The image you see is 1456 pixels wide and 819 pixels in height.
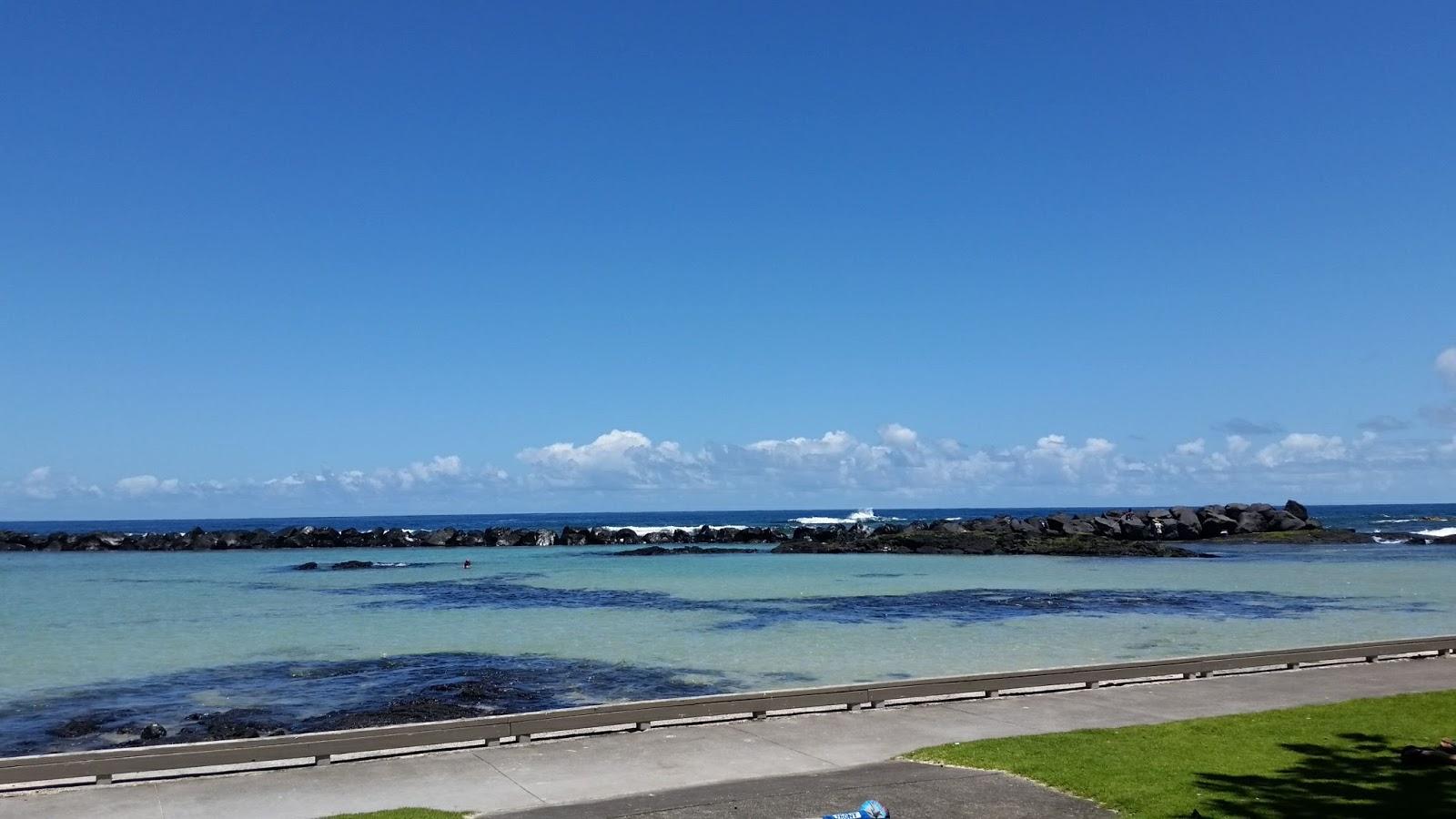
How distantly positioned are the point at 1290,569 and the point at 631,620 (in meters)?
32.7

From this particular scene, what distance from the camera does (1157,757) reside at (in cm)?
1071

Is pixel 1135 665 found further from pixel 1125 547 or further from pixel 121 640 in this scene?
pixel 1125 547

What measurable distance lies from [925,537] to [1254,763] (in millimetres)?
57852

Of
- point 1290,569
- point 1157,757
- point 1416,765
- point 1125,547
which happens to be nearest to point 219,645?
point 1157,757

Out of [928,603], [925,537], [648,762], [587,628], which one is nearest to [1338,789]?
[648,762]

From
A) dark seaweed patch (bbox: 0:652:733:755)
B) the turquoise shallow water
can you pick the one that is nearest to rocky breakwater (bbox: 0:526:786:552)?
the turquoise shallow water

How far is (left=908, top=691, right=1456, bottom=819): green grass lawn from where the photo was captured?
8.80 metres

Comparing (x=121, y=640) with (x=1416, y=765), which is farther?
(x=121, y=640)

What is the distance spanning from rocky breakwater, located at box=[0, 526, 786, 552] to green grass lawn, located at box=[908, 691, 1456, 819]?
70.8m

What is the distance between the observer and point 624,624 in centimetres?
2884

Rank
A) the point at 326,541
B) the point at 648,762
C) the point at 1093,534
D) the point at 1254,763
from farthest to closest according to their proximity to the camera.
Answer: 1. the point at 326,541
2. the point at 1093,534
3. the point at 648,762
4. the point at 1254,763

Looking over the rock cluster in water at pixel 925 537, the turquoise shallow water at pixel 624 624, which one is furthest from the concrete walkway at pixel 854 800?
the rock cluster in water at pixel 925 537

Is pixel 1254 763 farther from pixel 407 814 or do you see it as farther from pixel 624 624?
pixel 624 624

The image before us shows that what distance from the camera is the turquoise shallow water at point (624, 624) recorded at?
65.0 feet
